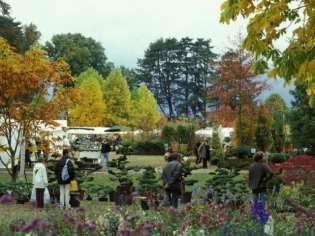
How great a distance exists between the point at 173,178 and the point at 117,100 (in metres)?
65.7

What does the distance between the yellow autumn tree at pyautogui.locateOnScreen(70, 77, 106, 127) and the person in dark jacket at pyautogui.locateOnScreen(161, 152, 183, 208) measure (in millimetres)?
57932

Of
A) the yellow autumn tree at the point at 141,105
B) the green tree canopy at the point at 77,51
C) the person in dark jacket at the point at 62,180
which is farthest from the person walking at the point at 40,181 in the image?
the green tree canopy at the point at 77,51

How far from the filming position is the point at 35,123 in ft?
68.1

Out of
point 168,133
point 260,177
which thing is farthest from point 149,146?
point 260,177

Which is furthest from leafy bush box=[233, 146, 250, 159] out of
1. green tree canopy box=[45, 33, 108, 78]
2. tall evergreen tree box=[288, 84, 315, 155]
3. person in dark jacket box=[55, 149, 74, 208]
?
green tree canopy box=[45, 33, 108, 78]

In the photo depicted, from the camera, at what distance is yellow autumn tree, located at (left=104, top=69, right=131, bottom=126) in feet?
257

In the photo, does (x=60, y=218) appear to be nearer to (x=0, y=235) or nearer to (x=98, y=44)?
(x=0, y=235)

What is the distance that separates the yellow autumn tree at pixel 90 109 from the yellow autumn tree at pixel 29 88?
5004 cm

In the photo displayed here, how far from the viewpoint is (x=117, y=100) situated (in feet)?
258

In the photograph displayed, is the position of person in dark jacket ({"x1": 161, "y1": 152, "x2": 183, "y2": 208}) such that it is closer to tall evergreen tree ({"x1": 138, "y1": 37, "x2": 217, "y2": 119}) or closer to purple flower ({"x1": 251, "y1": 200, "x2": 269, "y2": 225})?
purple flower ({"x1": 251, "y1": 200, "x2": 269, "y2": 225})

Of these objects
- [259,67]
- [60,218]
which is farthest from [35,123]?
[259,67]

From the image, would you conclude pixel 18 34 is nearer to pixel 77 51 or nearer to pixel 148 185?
pixel 77 51

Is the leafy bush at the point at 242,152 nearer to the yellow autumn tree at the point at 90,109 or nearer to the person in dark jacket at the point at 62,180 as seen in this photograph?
the person in dark jacket at the point at 62,180

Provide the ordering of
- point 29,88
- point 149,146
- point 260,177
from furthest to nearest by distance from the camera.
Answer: point 149,146, point 29,88, point 260,177
